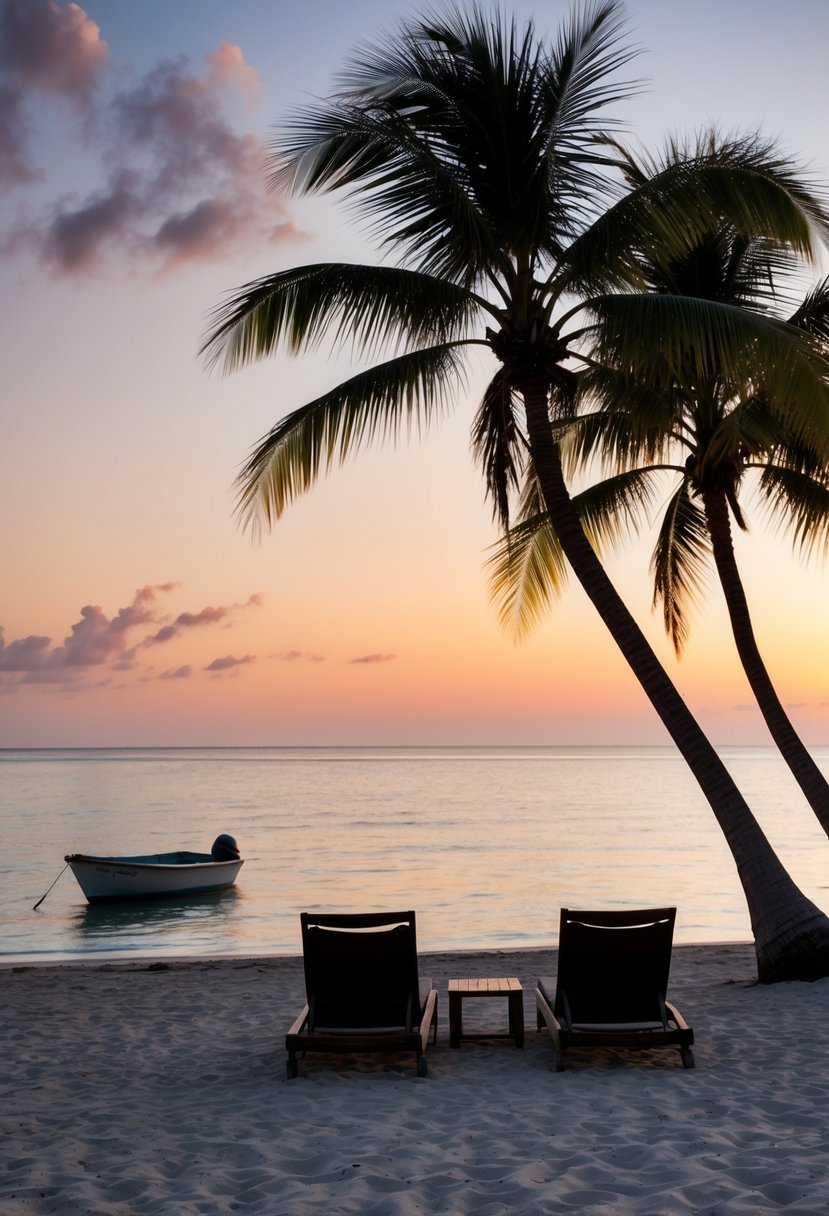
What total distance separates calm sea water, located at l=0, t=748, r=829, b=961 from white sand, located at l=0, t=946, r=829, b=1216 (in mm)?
7970

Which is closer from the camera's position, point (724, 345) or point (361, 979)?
point (361, 979)

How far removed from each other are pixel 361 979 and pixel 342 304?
5691 mm

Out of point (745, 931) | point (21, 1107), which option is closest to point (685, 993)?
point (21, 1107)

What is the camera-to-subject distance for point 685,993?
8.85 metres

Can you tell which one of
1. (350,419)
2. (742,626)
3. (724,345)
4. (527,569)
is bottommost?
(742,626)

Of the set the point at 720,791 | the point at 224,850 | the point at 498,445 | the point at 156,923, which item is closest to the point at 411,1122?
the point at 720,791

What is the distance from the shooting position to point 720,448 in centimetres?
1035

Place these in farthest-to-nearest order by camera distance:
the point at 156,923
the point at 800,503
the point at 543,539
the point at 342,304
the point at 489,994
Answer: the point at 156,923 < the point at 543,539 < the point at 800,503 < the point at 342,304 < the point at 489,994

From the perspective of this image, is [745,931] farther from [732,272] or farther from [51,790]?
[51,790]

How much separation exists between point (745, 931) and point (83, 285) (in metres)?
14.4

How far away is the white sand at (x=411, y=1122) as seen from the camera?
4051 mm

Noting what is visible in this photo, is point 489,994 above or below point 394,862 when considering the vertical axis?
above

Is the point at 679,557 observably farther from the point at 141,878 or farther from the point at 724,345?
the point at 141,878

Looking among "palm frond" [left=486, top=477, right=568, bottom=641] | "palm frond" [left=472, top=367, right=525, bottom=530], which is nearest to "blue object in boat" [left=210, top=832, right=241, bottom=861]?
"palm frond" [left=486, top=477, right=568, bottom=641]
